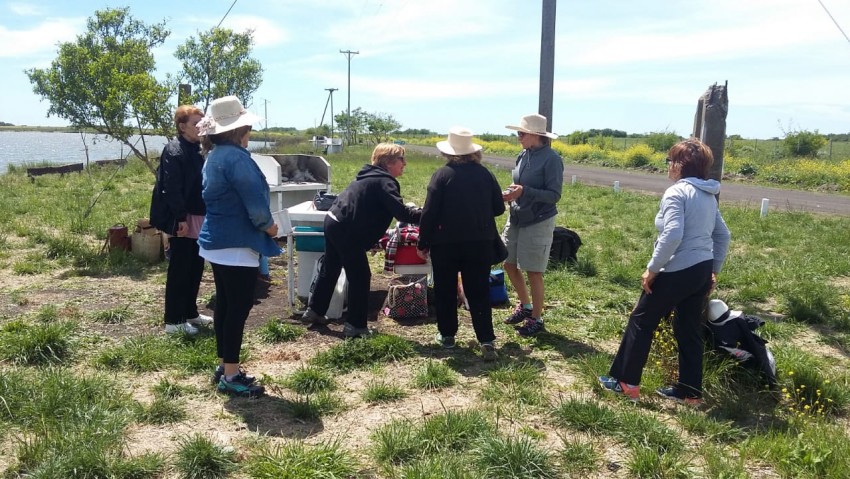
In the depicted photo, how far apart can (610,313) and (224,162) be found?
4.13 meters

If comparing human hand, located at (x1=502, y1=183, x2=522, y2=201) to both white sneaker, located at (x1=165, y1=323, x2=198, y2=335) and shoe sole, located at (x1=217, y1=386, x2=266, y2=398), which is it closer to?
shoe sole, located at (x1=217, y1=386, x2=266, y2=398)

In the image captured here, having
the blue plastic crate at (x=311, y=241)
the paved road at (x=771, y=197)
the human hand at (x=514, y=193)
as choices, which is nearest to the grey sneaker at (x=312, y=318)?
the blue plastic crate at (x=311, y=241)

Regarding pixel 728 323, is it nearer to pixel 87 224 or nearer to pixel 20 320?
pixel 20 320

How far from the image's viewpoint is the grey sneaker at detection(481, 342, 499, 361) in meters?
5.04

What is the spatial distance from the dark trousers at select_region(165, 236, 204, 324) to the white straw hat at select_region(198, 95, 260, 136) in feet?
5.42

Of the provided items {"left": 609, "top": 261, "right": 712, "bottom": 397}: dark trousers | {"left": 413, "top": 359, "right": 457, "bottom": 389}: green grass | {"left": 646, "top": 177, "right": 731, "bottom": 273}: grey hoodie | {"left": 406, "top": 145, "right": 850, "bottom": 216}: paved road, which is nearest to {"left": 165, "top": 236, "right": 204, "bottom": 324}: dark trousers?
{"left": 413, "top": 359, "right": 457, "bottom": 389}: green grass

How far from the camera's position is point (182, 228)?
17.7 feet

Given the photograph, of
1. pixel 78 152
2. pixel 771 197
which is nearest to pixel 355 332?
pixel 771 197

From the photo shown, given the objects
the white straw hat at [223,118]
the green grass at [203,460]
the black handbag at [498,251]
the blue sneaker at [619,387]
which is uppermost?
the white straw hat at [223,118]

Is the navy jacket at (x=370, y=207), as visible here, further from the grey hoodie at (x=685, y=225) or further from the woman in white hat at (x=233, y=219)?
the grey hoodie at (x=685, y=225)

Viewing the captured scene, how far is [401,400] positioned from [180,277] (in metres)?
2.44

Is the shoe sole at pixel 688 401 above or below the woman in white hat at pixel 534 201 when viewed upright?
below

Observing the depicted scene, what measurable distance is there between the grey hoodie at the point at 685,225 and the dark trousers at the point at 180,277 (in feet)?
12.2

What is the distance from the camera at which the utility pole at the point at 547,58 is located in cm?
761
